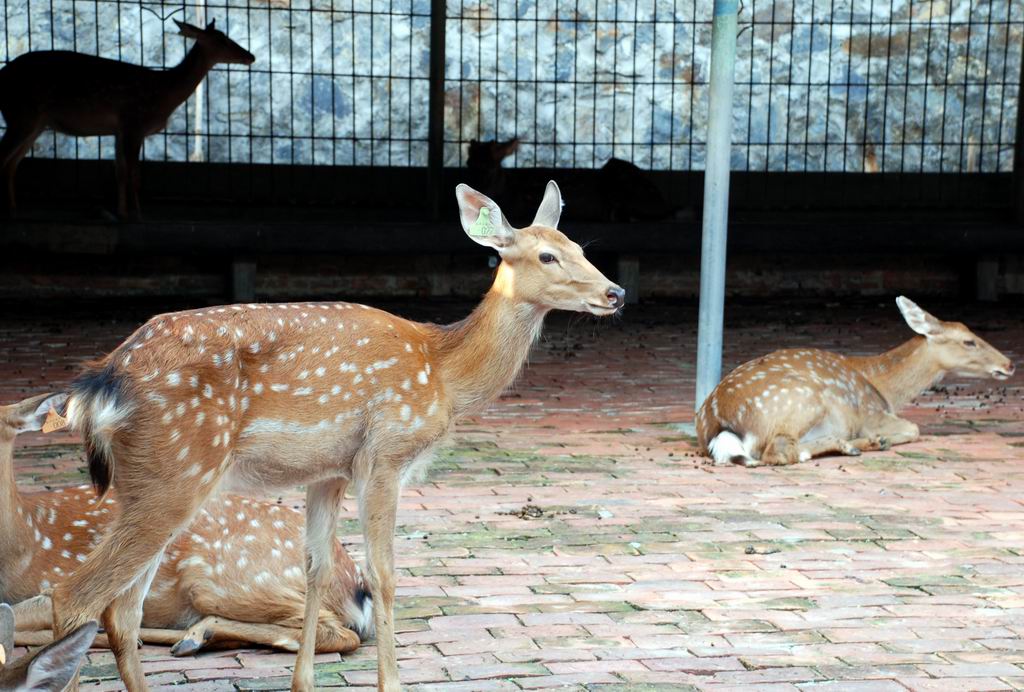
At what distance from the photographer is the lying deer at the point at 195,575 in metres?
4.87

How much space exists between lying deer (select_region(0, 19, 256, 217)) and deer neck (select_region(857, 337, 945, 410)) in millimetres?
7241

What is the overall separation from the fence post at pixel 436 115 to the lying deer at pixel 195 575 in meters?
9.71

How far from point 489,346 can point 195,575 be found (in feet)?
4.00

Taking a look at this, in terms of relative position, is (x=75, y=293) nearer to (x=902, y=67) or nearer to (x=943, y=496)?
(x=943, y=496)

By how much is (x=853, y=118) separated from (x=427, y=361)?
52.7 ft

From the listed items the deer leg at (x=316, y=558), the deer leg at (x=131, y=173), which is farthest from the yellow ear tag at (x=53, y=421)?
the deer leg at (x=131, y=173)

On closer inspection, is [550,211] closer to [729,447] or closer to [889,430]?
[729,447]

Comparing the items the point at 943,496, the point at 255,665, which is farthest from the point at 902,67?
the point at 255,665

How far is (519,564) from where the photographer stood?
6035mm

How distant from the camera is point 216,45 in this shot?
13812mm

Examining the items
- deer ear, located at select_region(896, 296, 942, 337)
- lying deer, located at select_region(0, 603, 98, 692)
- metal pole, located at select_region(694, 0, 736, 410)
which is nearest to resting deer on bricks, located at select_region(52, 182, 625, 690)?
lying deer, located at select_region(0, 603, 98, 692)

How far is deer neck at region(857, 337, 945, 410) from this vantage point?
912 centimetres

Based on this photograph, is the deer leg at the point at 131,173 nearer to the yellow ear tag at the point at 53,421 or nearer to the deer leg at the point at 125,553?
the yellow ear tag at the point at 53,421

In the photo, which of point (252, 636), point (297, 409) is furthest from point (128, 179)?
point (297, 409)
